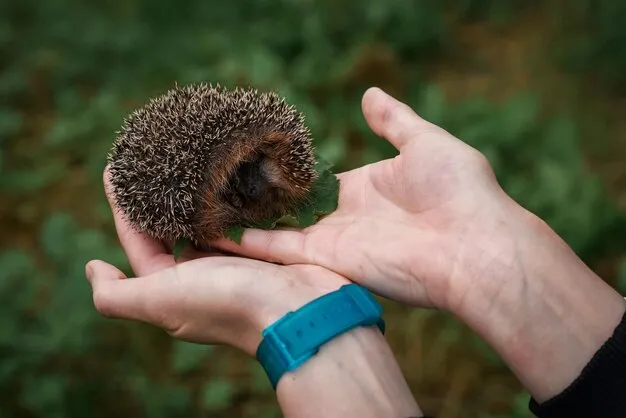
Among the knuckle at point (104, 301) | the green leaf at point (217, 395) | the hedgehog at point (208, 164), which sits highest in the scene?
the hedgehog at point (208, 164)

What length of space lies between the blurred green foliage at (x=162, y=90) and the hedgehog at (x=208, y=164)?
0.98 meters

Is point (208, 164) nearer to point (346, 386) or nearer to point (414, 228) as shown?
point (414, 228)

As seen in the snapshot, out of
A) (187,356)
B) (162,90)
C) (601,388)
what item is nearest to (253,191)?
(187,356)

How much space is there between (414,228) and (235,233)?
0.57 metres

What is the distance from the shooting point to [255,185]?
2.33 meters

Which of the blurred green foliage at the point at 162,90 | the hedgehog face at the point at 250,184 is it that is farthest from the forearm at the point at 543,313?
the blurred green foliage at the point at 162,90

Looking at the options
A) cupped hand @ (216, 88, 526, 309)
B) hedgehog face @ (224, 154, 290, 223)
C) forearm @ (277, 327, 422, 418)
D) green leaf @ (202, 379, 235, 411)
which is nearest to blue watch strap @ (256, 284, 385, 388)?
forearm @ (277, 327, 422, 418)

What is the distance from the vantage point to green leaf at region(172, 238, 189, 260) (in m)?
2.14

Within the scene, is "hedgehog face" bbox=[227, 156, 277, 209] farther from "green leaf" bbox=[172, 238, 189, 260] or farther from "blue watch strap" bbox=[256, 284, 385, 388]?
"blue watch strap" bbox=[256, 284, 385, 388]

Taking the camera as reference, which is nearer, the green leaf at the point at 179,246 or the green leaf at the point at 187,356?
the green leaf at the point at 179,246

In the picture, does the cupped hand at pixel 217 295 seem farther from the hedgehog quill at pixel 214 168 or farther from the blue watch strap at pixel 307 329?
the hedgehog quill at pixel 214 168

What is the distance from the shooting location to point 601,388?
1.67m

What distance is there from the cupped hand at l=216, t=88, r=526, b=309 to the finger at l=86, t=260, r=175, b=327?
336mm

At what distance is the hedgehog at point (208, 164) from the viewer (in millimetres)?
2125
